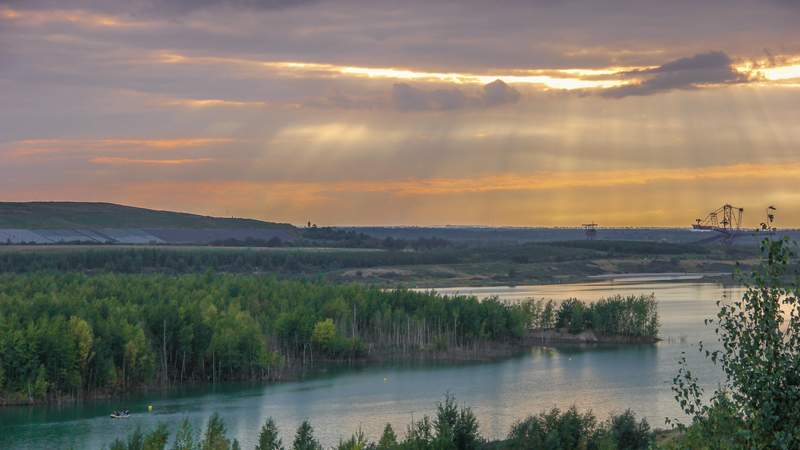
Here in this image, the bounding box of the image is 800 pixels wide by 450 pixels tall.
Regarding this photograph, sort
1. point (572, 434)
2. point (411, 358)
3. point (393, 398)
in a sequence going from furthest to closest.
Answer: point (411, 358) → point (393, 398) → point (572, 434)

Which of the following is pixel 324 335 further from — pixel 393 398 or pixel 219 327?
pixel 393 398

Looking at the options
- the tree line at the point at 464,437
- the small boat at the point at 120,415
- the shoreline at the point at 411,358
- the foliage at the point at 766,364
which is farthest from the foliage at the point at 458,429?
the shoreline at the point at 411,358

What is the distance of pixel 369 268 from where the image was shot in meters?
173

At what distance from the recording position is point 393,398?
57938 millimetres

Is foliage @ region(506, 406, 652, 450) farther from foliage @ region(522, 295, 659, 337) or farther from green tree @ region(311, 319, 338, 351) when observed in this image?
foliage @ region(522, 295, 659, 337)

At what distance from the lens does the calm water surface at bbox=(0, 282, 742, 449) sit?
48906 millimetres

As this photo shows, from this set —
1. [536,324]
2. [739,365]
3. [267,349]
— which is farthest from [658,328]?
[739,365]

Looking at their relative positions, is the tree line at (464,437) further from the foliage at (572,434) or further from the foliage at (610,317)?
the foliage at (610,317)

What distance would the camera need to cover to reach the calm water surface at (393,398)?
160 feet

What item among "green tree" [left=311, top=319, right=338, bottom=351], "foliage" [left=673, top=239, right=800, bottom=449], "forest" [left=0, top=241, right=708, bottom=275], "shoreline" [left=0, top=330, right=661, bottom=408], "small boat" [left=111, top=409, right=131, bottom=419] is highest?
"forest" [left=0, top=241, right=708, bottom=275]

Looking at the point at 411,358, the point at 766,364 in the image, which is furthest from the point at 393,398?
the point at 766,364

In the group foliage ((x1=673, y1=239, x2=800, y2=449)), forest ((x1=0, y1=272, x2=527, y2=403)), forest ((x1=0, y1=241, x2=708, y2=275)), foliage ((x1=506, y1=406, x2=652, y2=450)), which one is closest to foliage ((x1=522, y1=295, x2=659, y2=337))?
forest ((x1=0, y1=272, x2=527, y2=403))

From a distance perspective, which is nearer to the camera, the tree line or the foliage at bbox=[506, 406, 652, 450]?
the tree line

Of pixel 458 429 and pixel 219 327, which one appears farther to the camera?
pixel 219 327
